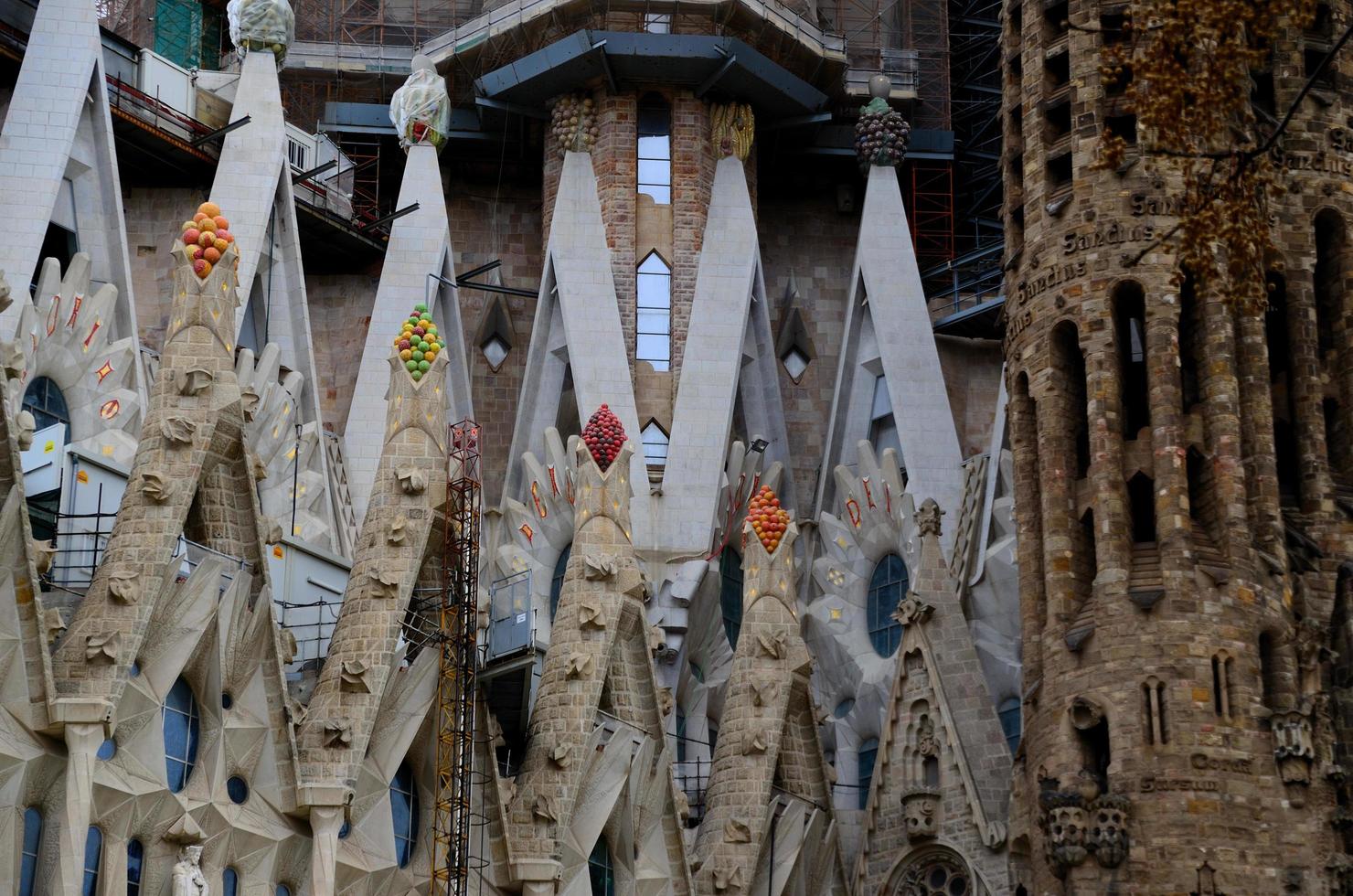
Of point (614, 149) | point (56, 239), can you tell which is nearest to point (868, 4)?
point (614, 149)

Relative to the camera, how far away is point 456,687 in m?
32.8

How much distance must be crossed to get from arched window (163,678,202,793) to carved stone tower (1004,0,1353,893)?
9.89 m

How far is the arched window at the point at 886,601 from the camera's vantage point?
134 ft

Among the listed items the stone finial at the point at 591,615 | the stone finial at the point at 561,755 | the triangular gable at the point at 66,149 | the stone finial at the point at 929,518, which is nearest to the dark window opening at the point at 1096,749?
the stone finial at the point at 929,518

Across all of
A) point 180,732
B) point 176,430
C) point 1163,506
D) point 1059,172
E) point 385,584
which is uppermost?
point 1059,172

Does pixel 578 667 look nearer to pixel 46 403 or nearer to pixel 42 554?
pixel 42 554

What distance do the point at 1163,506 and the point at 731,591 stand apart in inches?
368

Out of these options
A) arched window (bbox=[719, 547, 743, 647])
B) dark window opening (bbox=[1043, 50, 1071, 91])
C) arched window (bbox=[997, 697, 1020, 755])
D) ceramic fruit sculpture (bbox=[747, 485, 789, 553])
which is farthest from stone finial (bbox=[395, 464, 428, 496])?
dark window opening (bbox=[1043, 50, 1071, 91])

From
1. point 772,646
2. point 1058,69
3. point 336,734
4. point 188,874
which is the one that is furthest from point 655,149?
point 188,874

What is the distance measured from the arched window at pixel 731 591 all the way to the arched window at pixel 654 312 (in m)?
3.13

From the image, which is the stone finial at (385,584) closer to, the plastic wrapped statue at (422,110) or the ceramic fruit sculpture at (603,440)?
the ceramic fruit sculpture at (603,440)

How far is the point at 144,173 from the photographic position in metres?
41.7

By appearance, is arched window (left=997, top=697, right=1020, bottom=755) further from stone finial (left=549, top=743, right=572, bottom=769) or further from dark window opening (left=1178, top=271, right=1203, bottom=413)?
stone finial (left=549, top=743, right=572, bottom=769)

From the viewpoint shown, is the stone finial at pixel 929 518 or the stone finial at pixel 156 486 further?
the stone finial at pixel 929 518
